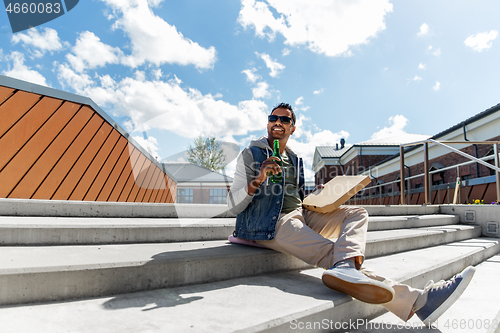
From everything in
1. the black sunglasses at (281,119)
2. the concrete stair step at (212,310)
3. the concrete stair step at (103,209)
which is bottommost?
the concrete stair step at (212,310)

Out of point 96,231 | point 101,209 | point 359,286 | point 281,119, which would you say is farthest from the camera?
point 101,209

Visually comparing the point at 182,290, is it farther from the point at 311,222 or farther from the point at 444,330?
the point at 444,330

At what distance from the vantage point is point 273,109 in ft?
7.39

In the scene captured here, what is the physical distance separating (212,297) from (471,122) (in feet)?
36.1

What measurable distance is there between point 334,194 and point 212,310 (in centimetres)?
118

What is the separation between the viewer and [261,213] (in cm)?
196

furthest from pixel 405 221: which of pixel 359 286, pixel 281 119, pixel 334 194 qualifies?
pixel 359 286

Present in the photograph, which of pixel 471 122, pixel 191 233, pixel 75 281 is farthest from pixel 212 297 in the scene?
pixel 471 122

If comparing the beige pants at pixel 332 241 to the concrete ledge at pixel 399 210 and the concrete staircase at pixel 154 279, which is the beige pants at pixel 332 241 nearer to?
the concrete staircase at pixel 154 279

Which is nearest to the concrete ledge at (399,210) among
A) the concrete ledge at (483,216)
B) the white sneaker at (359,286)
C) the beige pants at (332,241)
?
the concrete ledge at (483,216)

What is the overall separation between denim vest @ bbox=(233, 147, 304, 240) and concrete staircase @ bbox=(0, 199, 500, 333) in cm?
13

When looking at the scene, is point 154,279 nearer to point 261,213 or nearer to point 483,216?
point 261,213

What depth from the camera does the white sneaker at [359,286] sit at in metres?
1.34

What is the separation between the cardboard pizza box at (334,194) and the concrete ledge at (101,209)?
1.14 metres
